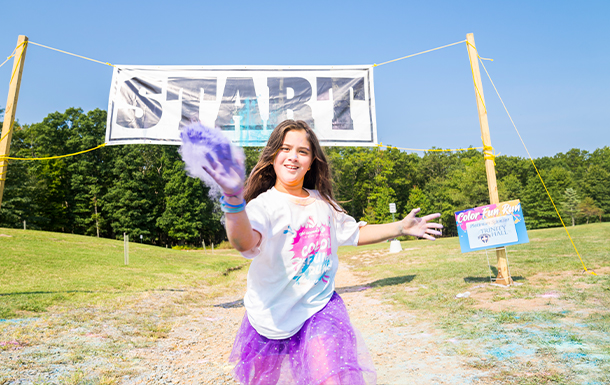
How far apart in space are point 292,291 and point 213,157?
0.88 m

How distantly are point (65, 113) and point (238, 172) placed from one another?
4742 centimetres

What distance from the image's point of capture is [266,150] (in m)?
2.24

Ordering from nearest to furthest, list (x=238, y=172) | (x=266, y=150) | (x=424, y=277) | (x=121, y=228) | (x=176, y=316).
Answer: (x=238, y=172)
(x=266, y=150)
(x=176, y=316)
(x=424, y=277)
(x=121, y=228)

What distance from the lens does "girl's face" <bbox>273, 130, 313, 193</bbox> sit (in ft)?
6.92

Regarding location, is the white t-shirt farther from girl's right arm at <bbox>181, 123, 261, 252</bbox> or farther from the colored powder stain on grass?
the colored powder stain on grass

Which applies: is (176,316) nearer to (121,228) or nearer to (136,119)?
(136,119)

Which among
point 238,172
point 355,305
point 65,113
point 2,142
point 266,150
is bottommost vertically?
point 355,305

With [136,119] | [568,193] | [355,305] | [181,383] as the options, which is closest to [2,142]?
[136,119]

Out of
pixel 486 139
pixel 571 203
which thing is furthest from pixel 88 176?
pixel 571 203

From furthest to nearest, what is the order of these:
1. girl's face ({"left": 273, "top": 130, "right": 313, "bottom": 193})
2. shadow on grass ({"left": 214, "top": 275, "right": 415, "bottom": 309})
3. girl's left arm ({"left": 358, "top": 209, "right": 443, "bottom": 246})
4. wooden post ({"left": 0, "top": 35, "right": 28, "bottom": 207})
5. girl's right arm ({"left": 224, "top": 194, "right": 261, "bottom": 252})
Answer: shadow on grass ({"left": 214, "top": 275, "right": 415, "bottom": 309}), wooden post ({"left": 0, "top": 35, "right": 28, "bottom": 207}), girl's left arm ({"left": 358, "top": 209, "right": 443, "bottom": 246}), girl's face ({"left": 273, "top": 130, "right": 313, "bottom": 193}), girl's right arm ({"left": 224, "top": 194, "right": 261, "bottom": 252})

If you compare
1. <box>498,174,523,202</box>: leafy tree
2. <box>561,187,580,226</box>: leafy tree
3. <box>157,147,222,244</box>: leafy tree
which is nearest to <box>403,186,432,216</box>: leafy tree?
<box>498,174,523,202</box>: leafy tree

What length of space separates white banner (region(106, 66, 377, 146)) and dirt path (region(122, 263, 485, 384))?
123 inches

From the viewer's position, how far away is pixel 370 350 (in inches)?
169

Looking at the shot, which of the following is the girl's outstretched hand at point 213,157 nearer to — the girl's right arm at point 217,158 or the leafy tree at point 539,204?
the girl's right arm at point 217,158
